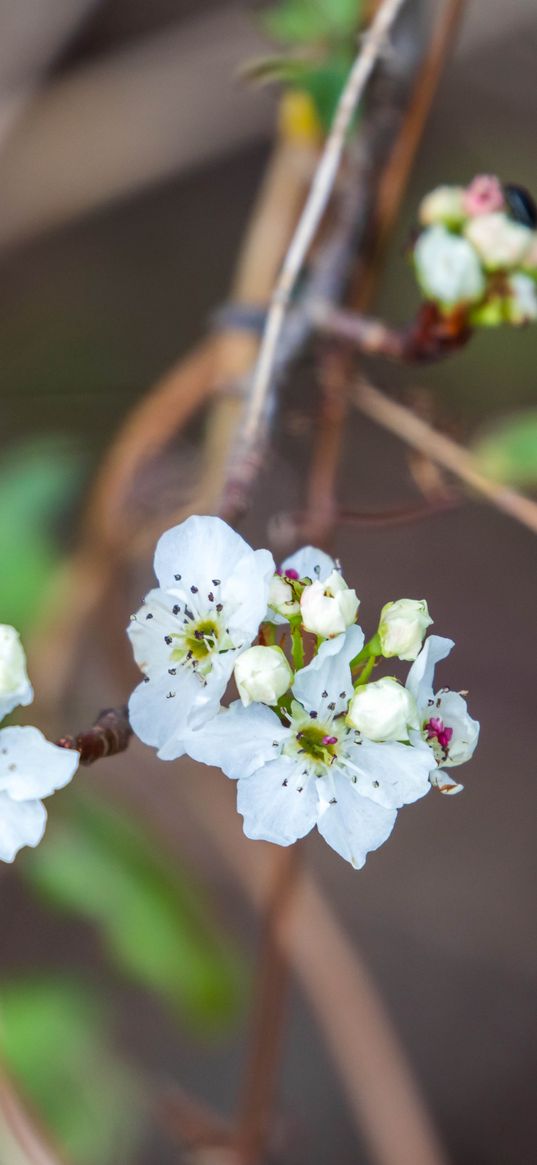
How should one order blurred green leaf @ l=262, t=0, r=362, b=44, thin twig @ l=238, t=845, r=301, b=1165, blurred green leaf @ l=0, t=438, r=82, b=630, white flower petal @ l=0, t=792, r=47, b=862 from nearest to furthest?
1. white flower petal @ l=0, t=792, r=47, b=862
2. blurred green leaf @ l=262, t=0, r=362, b=44
3. thin twig @ l=238, t=845, r=301, b=1165
4. blurred green leaf @ l=0, t=438, r=82, b=630

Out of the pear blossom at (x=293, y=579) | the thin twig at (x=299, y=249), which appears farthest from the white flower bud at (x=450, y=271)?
the pear blossom at (x=293, y=579)

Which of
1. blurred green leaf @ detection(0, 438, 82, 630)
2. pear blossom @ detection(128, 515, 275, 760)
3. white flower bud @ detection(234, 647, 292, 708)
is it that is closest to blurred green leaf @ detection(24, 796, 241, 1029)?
blurred green leaf @ detection(0, 438, 82, 630)

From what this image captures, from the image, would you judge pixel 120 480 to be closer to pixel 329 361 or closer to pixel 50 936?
pixel 329 361

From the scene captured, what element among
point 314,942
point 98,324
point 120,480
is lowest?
point 314,942

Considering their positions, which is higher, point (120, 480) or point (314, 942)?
point (120, 480)

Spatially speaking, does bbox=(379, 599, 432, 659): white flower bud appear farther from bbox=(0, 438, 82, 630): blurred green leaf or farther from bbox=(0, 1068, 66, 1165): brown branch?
bbox=(0, 438, 82, 630): blurred green leaf

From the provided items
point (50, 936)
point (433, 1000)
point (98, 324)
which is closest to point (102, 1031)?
point (50, 936)
